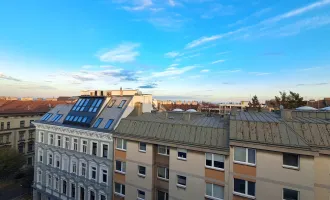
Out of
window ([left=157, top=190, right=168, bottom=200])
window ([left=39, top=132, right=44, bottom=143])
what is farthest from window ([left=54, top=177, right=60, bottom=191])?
window ([left=157, top=190, right=168, bottom=200])

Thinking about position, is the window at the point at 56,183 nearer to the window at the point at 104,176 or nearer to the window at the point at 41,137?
the window at the point at 41,137

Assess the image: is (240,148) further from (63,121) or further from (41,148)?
(41,148)

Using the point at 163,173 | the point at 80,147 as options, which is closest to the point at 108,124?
the point at 80,147

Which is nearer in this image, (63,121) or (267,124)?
(267,124)

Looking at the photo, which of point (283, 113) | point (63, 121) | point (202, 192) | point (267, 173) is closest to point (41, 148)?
point (63, 121)

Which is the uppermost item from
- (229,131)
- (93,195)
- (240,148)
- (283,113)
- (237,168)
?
(283,113)

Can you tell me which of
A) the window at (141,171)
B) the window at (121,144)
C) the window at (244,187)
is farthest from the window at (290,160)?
the window at (121,144)
